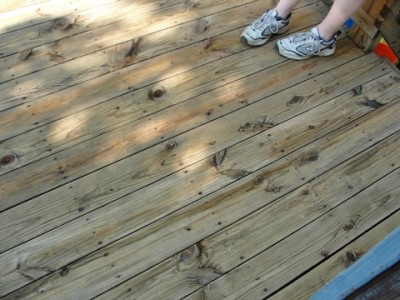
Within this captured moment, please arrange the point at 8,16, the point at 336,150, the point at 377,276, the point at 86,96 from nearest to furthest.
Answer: the point at 377,276
the point at 336,150
the point at 86,96
the point at 8,16

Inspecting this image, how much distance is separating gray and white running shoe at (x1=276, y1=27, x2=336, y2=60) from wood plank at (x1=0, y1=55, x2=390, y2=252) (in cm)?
11

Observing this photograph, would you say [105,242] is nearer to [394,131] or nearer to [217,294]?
[217,294]

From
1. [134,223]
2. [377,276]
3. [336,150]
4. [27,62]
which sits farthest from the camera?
[27,62]

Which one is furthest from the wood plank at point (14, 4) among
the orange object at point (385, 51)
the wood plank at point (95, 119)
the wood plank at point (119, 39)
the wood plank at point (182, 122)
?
the orange object at point (385, 51)

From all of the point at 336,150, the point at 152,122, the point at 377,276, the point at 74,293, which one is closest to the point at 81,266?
the point at 74,293

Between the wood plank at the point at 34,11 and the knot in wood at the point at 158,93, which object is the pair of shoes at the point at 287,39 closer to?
the knot in wood at the point at 158,93

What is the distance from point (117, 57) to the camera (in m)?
1.85

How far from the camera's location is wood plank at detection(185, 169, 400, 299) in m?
1.25

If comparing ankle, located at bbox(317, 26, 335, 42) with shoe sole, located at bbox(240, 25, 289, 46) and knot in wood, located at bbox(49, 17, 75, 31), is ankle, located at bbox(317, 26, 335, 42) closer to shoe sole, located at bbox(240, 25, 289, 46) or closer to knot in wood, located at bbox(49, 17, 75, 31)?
shoe sole, located at bbox(240, 25, 289, 46)

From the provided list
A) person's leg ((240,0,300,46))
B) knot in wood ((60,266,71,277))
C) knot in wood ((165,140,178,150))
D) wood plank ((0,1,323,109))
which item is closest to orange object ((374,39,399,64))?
wood plank ((0,1,323,109))

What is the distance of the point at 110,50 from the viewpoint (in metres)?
1.88

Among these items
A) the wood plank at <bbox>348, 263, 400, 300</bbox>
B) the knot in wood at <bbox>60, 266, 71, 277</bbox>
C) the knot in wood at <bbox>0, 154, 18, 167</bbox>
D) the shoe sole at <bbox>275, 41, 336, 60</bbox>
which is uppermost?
the wood plank at <bbox>348, 263, 400, 300</bbox>

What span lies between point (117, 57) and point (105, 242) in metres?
0.88

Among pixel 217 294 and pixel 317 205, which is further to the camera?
pixel 317 205
